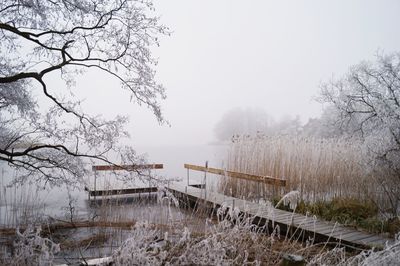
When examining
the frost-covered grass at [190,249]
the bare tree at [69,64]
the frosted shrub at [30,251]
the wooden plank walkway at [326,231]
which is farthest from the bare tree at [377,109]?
the frosted shrub at [30,251]

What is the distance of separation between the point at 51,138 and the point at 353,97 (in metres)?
5.32

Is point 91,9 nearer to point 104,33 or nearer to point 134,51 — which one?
point 104,33

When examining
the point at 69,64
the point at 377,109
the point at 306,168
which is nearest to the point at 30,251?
the point at 69,64

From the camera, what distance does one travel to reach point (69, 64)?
4004 millimetres

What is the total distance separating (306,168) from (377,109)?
1576 mm

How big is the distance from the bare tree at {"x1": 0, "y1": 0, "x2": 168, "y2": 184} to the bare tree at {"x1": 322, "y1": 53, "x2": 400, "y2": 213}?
126 inches

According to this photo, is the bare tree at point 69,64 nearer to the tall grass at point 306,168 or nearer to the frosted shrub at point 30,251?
the frosted shrub at point 30,251

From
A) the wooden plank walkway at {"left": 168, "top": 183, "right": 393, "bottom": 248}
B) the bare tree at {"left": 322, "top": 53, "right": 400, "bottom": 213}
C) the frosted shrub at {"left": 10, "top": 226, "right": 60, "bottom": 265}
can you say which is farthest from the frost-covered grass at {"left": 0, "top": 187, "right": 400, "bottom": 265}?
the bare tree at {"left": 322, "top": 53, "right": 400, "bottom": 213}

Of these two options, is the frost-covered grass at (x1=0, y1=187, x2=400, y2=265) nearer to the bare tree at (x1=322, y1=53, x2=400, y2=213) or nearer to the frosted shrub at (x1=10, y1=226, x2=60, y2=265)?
the frosted shrub at (x1=10, y1=226, x2=60, y2=265)

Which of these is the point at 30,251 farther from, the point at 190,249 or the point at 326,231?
the point at 326,231

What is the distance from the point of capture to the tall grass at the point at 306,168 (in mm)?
→ 5769

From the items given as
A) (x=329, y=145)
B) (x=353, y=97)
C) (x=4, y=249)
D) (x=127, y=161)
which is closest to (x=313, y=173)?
(x=329, y=145)

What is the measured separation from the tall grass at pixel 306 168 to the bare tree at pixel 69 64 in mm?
2795

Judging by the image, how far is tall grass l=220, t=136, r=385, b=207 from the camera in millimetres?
5769
